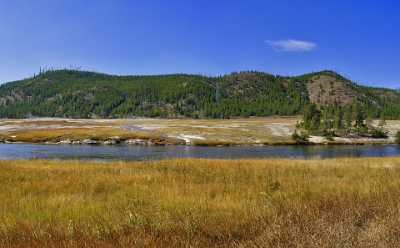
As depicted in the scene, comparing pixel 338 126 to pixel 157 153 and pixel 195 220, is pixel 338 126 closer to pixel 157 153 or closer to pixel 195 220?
pixel 157 153

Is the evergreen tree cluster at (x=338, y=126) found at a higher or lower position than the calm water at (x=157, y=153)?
higher

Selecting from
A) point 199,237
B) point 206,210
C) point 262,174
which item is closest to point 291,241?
point 199,237

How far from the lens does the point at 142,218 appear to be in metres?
8.38

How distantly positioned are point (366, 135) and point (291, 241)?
3907 inches

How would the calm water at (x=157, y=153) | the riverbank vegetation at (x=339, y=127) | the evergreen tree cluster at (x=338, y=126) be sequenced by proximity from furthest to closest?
the evergreen tree cluster at (x=338, y=126), the riverbank vegetation at (x=339, y=127), the calm water at (x=157, y=153)

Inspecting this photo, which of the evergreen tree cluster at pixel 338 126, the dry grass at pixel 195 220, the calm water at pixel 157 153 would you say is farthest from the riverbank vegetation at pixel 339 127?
the dry grass at pixel 195 220

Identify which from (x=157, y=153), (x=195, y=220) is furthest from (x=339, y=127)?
(x=195, y=220)

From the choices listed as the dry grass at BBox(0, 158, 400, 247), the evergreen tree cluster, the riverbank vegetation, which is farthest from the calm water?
the dry grass at BBox(0, 158, 400, 247)

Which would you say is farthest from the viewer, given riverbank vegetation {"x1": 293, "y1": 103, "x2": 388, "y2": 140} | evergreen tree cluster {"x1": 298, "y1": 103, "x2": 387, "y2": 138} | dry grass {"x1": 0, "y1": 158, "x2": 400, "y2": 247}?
evergreen tree cluster {"x1": 298, "y1": 103, "x2": 387, "y2": 138}

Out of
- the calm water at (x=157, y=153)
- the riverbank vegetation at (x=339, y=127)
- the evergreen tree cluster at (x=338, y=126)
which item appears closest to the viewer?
the calm water at (x=157, y=153)

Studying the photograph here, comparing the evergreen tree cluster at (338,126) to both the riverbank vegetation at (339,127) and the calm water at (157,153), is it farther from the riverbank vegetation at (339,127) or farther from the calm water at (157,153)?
the calm water at (157,153)

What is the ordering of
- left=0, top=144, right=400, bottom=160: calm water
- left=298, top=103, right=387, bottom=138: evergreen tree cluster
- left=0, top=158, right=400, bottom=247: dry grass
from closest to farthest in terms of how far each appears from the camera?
left=0, top=158, right=400, bottom=247: dry grass
left=0, top=144, right=400, bottom=160: calm water
left=298, top=103, right=387, bottom=138: evergreen tree cluster

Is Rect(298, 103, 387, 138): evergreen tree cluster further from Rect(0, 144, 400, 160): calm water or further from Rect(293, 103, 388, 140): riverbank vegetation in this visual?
Rect(0, 144, 400, 160): calm water

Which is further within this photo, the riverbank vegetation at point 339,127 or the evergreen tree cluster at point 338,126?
the evergreen tree cluster at point 338,126
